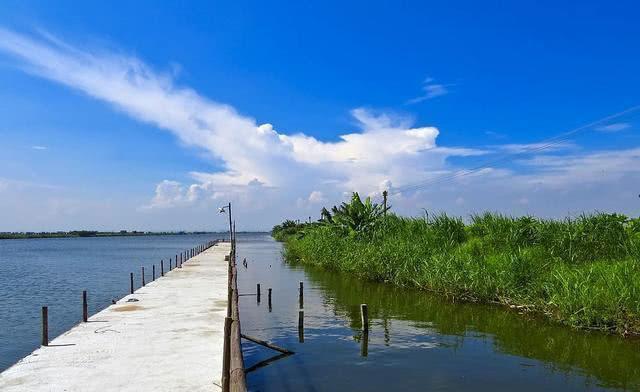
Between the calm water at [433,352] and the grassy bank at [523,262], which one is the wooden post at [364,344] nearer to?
the calm water at [433,352]

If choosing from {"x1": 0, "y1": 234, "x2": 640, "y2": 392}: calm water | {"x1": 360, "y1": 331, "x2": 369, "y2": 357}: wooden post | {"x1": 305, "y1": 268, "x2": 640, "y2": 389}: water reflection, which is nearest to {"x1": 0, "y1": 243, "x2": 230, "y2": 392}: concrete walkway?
{"x1": 0, "y1": 234, "x2": 640, "y2": 392}: calm water

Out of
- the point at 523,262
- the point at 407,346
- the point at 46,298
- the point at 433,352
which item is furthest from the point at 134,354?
the point at 46,298

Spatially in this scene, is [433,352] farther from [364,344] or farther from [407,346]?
[364,344]

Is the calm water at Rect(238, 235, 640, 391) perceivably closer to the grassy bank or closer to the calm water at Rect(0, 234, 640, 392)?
the calm water at Rect(0, 234, 640, 392)

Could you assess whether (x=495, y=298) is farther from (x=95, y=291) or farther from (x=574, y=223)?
(x=95, y=291)

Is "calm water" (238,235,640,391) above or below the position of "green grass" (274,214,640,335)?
below

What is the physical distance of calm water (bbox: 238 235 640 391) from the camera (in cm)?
1295

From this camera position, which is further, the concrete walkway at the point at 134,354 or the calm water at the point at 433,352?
the calm water at the point at 433,352

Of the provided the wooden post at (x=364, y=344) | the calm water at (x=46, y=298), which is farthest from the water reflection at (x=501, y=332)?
the calm water at (x=46, y=298)

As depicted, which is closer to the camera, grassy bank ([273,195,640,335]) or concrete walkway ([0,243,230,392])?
concrete walkway ([0,243,230,392])

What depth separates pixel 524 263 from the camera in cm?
2053

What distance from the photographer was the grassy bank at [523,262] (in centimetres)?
1625

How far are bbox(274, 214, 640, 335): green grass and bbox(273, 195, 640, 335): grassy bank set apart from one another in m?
0.04

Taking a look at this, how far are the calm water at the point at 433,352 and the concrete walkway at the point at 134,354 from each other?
6.16 ft
